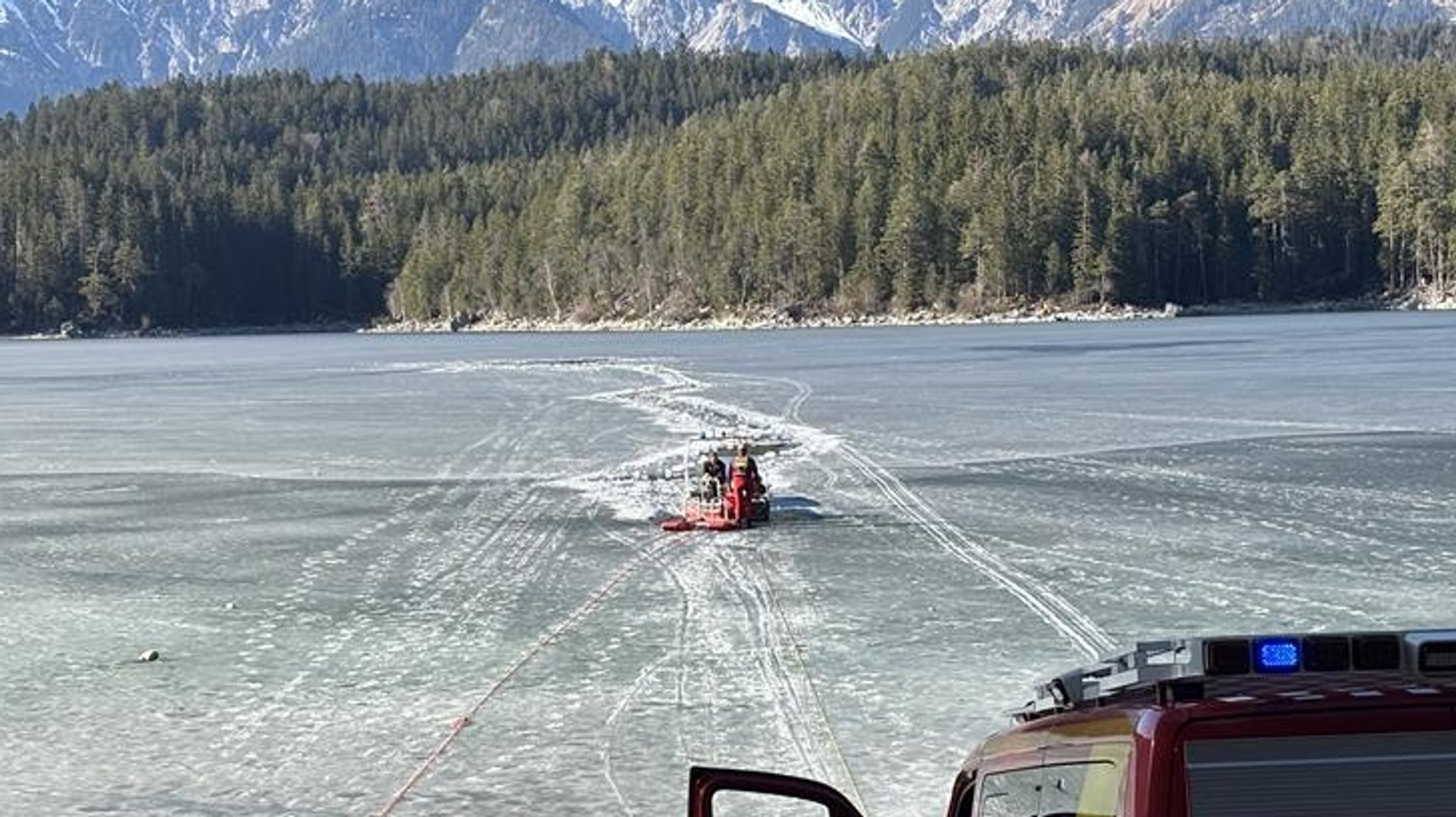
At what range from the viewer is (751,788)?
421cm

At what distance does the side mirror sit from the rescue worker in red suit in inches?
731

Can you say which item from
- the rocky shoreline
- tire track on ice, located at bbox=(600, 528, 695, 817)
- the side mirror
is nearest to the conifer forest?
the rocky shoreline

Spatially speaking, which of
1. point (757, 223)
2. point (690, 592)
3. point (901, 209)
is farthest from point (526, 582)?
point (757, 223)

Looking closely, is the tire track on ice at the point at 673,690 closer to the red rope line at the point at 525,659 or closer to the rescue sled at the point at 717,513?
the red rope line at the point at 525,659

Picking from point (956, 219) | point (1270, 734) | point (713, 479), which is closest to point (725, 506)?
point (713, 479)

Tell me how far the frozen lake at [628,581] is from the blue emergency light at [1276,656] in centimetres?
588

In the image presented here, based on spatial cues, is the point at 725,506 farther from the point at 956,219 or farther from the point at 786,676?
the point at 956,219

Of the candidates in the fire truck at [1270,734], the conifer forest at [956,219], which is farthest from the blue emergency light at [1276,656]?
the conifer forest at [956,219]

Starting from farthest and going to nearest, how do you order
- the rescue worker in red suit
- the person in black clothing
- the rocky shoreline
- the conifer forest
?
1. the conifer forest
2. the rocky shoreline
3. the person in black clothing
4. the rescue worker in red suit

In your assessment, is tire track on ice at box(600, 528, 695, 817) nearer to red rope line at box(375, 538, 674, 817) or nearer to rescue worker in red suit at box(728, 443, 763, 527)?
red rope line at box(375, 538, 674, 817)

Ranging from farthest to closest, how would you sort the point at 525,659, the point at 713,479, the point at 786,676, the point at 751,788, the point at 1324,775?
the point at 713,479 < the point at 525,659 < the point at 786,676 < the point at 751,788 < the point at 1324,775

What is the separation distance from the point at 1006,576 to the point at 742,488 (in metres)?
5.75

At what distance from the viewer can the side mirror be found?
418 cm

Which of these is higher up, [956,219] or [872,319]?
[956,219]
